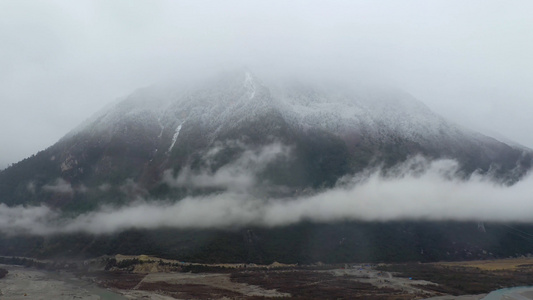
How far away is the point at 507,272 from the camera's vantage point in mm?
166125

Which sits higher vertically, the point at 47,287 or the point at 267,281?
the point at 267,281

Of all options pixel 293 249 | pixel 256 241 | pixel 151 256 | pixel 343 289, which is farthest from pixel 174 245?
pixel 343 289

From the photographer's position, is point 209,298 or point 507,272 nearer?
point 209,298

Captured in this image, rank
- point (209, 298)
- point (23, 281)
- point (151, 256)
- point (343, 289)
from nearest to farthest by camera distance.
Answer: point (209, 298)
point (343, 289)
point (23, 281)
point (151, 256)

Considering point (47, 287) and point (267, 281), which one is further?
point (267, 281)

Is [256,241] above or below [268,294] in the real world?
above

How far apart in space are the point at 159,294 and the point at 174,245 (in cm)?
6347

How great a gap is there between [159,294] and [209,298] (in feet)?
62.4

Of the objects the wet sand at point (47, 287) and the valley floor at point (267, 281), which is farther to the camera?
the wet sand at point (47, 287)

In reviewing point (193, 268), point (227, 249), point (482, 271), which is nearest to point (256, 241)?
point (227, 249)

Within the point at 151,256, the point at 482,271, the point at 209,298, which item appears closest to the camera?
the point at 209,298

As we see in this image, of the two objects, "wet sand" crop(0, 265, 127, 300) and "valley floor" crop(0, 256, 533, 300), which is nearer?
"valley floor" crop(0, 256, 533, 300)

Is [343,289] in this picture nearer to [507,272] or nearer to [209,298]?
[209,298]

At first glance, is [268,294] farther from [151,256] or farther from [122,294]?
[151,256]
